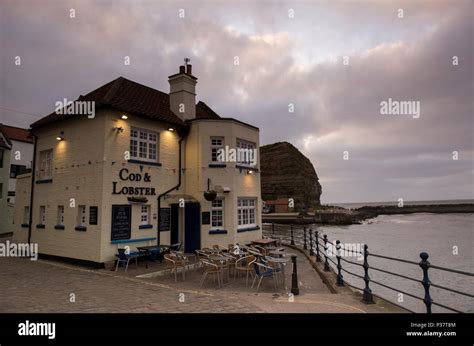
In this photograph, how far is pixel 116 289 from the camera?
27.7 feet

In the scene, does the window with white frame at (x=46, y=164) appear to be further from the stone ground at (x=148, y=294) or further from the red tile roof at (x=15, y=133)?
the red tile roof at (x=15, y=133)

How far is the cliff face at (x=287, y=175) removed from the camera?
117m

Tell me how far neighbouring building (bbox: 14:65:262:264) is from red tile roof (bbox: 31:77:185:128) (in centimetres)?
7

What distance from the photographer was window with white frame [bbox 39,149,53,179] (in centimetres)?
1570

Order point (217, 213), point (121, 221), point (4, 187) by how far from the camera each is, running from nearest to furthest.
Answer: point (121, 221) < point (217, 213) < point (4, 187)

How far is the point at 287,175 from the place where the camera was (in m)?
121

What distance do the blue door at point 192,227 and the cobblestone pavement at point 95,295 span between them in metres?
4.55

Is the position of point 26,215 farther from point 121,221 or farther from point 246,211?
point 246,211

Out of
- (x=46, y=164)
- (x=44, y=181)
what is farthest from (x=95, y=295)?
(x=46, y=164)

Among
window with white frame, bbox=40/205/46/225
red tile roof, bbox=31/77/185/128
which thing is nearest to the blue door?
red tile roof, bbox=31/77/185/128

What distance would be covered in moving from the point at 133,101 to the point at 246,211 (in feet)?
26.9

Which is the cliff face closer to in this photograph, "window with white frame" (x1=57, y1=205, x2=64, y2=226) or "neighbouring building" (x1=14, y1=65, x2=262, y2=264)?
"neighbouring building" (x1=14, y1=65, x2=262, y2=264)
